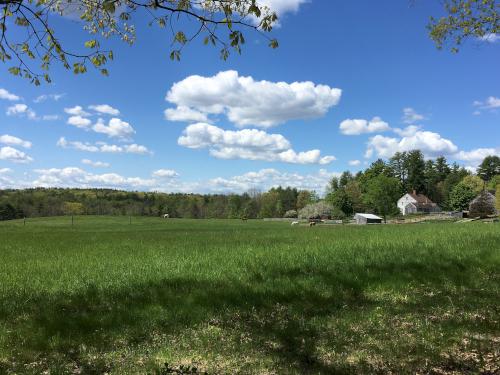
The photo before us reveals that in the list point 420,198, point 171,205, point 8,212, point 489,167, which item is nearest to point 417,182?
point 420,198

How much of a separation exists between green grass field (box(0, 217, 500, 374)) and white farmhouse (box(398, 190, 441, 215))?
159 m

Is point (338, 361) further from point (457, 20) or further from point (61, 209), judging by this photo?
point (61, 209)

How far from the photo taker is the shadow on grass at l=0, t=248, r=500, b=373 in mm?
6945

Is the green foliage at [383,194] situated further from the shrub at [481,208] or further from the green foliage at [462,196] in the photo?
the green foliage at [462,196]

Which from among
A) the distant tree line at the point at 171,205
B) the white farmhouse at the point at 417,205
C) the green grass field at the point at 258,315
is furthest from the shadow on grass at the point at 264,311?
the white farmhouse at the point at 417,205

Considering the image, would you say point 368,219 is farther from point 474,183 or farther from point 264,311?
point 264,311

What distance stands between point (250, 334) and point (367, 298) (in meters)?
3.62

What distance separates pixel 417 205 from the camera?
6462 inches

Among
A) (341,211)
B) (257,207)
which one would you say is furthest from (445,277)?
(257,207)

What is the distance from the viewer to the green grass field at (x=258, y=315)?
6.27 metres

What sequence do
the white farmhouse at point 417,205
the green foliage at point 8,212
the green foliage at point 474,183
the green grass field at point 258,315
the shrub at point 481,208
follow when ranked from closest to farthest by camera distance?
1. the green grass field at point 258,315
2. the shrub at point 481,208
3. the green foliage at point 8,212
4. the green foliage at point 474,183
5. the white farmhouse at point 417,205

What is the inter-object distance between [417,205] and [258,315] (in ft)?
548

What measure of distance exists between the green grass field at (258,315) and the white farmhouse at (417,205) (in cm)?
15898

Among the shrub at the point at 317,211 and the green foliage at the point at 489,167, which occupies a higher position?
the green foliage at the point at 489,167
